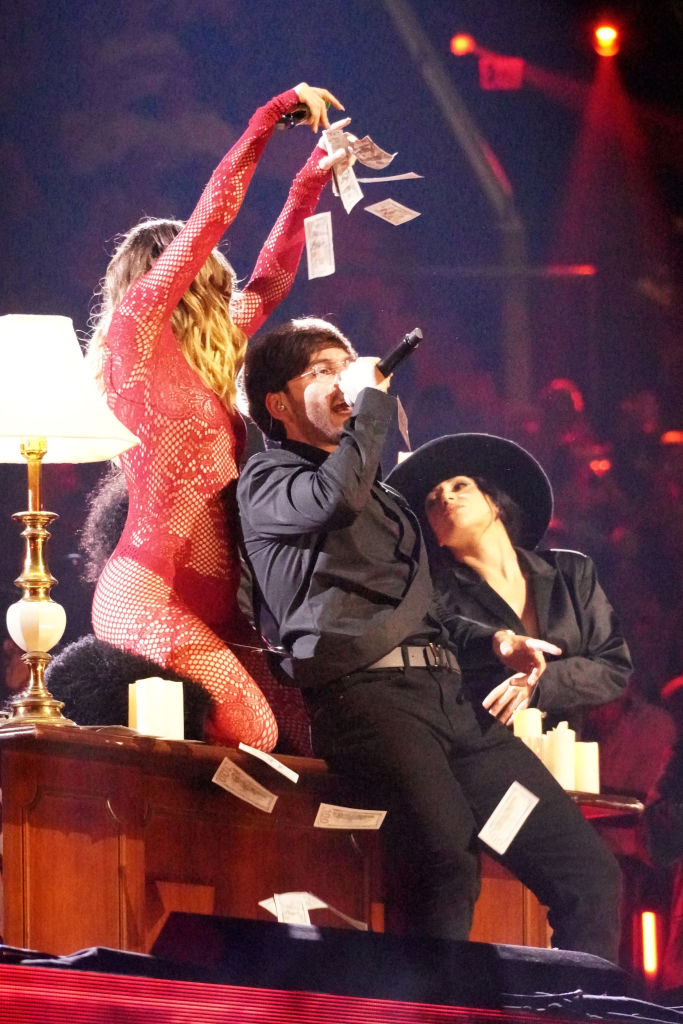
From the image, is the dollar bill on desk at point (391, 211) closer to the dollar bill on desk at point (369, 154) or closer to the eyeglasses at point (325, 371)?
the dollar bill on desk at point (369, 154)

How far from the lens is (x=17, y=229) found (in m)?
2.31

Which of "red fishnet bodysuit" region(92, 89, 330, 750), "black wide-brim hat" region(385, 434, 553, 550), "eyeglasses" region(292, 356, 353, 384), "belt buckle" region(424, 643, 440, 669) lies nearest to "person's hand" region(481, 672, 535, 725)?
"belt buckle" region(424, 643, 440, 669)

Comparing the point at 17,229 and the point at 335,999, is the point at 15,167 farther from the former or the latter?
the point at 335,999

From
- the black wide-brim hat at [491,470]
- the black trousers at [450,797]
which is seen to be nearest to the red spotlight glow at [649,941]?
the black trousers at [450,797]

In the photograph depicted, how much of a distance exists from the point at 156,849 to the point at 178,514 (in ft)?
1.77

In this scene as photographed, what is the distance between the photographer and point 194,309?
2199 millimetres

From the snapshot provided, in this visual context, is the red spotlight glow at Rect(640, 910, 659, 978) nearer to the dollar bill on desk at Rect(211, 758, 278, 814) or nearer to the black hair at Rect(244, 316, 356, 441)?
the dollar bill on desk at Rect(211, 758, 278, 814)

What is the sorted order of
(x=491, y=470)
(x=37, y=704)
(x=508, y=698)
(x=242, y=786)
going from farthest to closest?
(x=491, y=470), (x=508, y=698), (x=242, y=786), (x=37, y=704)

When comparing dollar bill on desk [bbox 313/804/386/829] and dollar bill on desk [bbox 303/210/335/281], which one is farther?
dollar bill on desk [bbox 303/210/335/281]

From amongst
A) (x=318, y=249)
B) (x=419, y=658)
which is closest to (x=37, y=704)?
(x=419, y=658)

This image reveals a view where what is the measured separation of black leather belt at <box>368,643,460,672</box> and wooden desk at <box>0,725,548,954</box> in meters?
0.20

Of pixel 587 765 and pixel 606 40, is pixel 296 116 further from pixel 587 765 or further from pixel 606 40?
pixel 587 765

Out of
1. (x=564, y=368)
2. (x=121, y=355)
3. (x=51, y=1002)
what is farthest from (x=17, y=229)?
(x=51, y=1002)

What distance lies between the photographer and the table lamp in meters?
1.95
